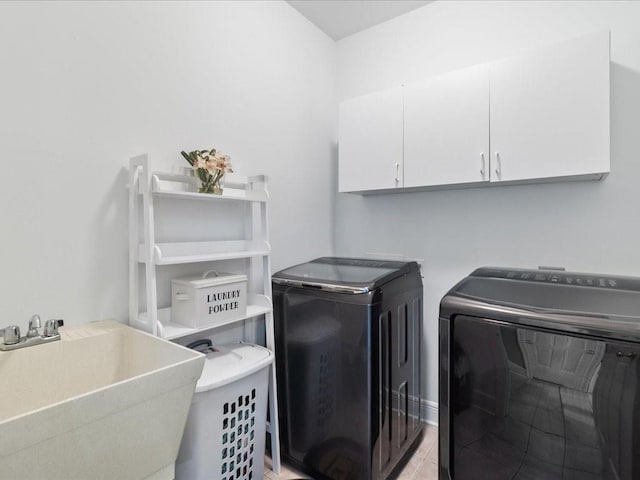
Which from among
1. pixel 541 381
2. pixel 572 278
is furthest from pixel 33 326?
pixel 572 278

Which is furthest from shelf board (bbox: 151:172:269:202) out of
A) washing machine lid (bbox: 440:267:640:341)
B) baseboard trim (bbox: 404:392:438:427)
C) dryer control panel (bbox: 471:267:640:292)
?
baseboard trim (bbox: 404:392:438:427)

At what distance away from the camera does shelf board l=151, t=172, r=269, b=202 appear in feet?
4.51

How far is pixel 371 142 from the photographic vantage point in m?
2.10

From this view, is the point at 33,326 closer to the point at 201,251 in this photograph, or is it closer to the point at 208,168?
the point at 201,251

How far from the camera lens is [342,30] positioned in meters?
2.49

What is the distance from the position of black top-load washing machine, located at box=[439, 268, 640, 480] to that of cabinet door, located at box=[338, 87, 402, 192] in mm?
899

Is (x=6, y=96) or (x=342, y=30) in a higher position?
(x=342, y=30)

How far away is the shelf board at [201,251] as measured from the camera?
1.34 meters

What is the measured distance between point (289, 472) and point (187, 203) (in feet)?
4.78

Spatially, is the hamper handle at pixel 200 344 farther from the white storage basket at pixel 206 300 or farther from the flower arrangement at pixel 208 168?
the flower arrangement at pixel 208 168

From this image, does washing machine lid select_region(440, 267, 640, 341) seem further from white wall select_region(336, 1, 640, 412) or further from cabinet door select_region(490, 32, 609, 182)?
cabinet door select_region(490, 32, 609, 182)

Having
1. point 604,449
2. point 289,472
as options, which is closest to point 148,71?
point 289,472

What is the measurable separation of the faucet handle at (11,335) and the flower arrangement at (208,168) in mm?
789

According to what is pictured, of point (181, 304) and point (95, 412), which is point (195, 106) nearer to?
point (181, 304)
